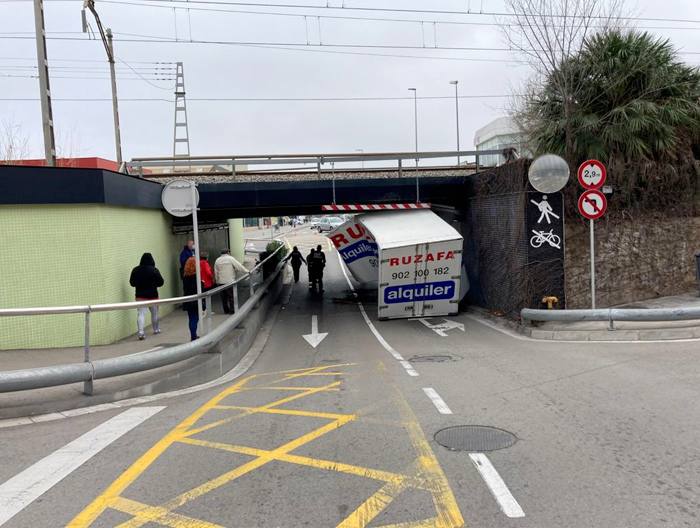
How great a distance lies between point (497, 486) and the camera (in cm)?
423

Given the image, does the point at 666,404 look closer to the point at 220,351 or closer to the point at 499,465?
the point at 499,465

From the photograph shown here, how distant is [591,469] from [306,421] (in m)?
2.80

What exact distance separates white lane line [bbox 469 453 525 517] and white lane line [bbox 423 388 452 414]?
1406mm

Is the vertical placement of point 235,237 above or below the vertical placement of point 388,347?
above

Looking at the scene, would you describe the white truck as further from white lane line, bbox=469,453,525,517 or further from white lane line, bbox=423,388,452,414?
white lane line, bbox=469,453,525,517

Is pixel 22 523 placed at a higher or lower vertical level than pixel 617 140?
lower

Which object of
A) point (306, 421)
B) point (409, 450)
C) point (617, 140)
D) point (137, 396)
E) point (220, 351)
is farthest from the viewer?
point (617, 140)

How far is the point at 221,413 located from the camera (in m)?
6.45

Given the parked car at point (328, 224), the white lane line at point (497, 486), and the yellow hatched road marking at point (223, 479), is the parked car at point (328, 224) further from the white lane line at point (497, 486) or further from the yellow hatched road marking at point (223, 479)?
the white lane line at point (497, 486)

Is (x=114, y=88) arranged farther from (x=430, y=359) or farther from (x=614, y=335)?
(x=614, y=335)

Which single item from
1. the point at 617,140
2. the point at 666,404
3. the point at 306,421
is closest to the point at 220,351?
the point at 306,421

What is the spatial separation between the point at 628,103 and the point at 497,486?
464 inches

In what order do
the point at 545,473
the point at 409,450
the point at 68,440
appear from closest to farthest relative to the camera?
the point at 545,473 → the point at 409,450 → the point at 68,440

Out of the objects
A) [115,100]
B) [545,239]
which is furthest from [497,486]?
[115,100]
